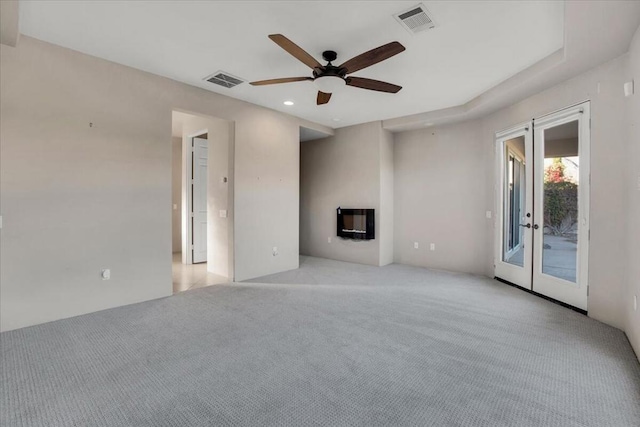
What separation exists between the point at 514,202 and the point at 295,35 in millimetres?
4014

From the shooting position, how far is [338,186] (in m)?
6.66

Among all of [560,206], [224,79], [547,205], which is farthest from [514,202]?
[224,79]

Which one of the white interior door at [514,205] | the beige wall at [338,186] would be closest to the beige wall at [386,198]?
the beige wall at [338,186]

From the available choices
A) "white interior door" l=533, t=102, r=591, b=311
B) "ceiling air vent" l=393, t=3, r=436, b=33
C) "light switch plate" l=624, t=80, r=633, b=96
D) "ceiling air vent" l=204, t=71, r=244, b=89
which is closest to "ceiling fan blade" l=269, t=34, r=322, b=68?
"ceiling air vent" l=393, t=3, r=436, b=33

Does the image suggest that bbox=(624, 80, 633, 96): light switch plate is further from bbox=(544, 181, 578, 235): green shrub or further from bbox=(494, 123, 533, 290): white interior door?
bbox=(494, 123, 533, 290): white interior door

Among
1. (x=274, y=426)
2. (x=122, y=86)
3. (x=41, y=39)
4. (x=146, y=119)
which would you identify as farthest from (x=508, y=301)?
(x=41, y=39)

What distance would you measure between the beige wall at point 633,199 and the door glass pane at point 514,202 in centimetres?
151

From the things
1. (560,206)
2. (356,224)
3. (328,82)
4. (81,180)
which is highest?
(328,82)

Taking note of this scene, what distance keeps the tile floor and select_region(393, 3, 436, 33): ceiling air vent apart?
4.16m

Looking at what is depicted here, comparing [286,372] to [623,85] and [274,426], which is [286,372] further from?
[623,85]

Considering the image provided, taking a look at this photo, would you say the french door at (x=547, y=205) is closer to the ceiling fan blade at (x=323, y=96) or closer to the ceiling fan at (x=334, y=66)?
the ceiling fan at (x=334, y=66)

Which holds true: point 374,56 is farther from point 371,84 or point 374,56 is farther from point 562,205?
point 562,205

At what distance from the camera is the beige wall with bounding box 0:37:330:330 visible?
298cm

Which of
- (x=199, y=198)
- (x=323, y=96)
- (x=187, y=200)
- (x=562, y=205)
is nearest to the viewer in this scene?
(x=323, y=96)
